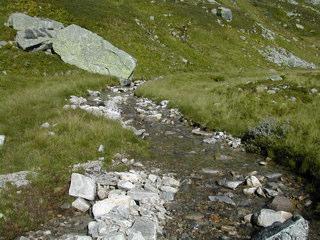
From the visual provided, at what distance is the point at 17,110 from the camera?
18.6m

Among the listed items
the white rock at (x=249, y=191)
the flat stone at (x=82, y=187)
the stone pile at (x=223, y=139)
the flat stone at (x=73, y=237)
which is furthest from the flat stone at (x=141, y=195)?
the stone pile at (x=223, y=139)

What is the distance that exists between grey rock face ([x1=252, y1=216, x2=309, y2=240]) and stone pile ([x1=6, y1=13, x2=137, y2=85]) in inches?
1036

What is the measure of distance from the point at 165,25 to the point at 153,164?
42845mm

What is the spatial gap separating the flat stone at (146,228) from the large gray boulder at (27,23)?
31406 millimetres

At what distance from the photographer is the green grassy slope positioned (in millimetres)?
12284

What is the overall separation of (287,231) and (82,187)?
492cm

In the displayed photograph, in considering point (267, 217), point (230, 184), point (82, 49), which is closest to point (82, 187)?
point (230, 184)

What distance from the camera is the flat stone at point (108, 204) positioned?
9508 mm

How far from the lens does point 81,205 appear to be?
9906 mm

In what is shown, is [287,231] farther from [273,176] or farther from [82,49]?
[82,49]

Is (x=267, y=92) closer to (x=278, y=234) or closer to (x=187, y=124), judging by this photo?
(x=187, y=124)

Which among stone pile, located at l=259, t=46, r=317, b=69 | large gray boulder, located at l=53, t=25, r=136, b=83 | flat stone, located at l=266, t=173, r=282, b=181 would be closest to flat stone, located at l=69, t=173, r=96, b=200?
flat stone, located at l=266, t=173, r=282, b=181

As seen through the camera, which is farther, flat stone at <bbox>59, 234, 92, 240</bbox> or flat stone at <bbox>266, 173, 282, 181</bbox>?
flat stone at <bbox>266, 173, 282, 181</bbox>

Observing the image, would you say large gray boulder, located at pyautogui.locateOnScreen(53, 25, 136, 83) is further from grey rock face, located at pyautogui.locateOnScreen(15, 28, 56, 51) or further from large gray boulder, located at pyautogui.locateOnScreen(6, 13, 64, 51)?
large gray boulder, located at pyautogui.locateOnScreen(6, 13, 64, 51)
